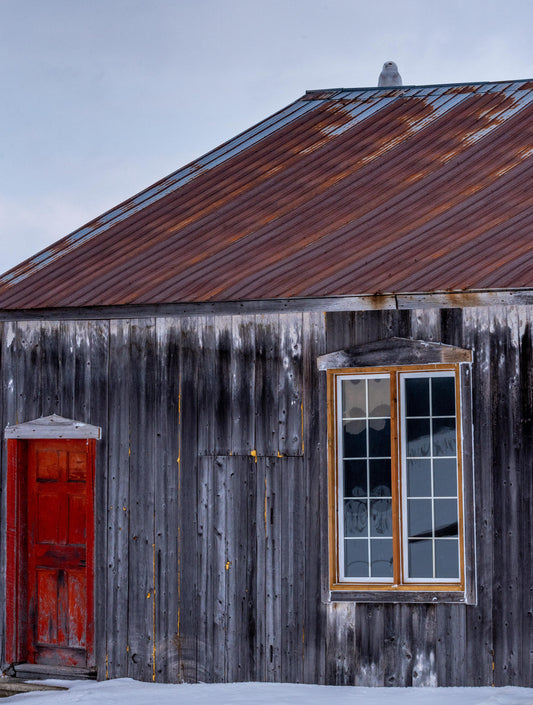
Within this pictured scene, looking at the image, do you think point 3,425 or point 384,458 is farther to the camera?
point 3,425

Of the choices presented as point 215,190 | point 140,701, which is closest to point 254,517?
point 140,701

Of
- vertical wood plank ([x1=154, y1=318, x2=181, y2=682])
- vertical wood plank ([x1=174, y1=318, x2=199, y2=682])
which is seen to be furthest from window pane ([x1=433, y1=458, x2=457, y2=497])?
vertical wood plank ([x1=154, y1=318, x2=181, y2=682])

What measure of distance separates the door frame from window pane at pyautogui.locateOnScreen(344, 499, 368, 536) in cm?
248

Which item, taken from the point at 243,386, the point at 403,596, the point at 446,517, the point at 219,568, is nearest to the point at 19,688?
the point at 219,568

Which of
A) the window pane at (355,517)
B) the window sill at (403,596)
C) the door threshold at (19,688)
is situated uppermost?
the window pane at (355,517)

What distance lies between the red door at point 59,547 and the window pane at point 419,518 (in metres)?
2.95

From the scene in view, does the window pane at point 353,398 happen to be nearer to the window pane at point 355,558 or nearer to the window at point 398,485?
the window at point 398,485

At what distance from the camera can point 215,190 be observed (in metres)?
11.1

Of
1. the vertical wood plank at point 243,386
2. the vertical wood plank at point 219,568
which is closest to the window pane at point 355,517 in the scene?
the vertical wood plank at point 243,386

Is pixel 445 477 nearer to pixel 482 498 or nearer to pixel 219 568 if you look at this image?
pixel 482 498

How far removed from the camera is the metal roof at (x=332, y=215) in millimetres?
8531

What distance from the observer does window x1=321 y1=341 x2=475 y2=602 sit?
824cm

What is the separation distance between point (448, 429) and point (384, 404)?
58 cm

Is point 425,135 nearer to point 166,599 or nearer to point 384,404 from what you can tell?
point 384,404
